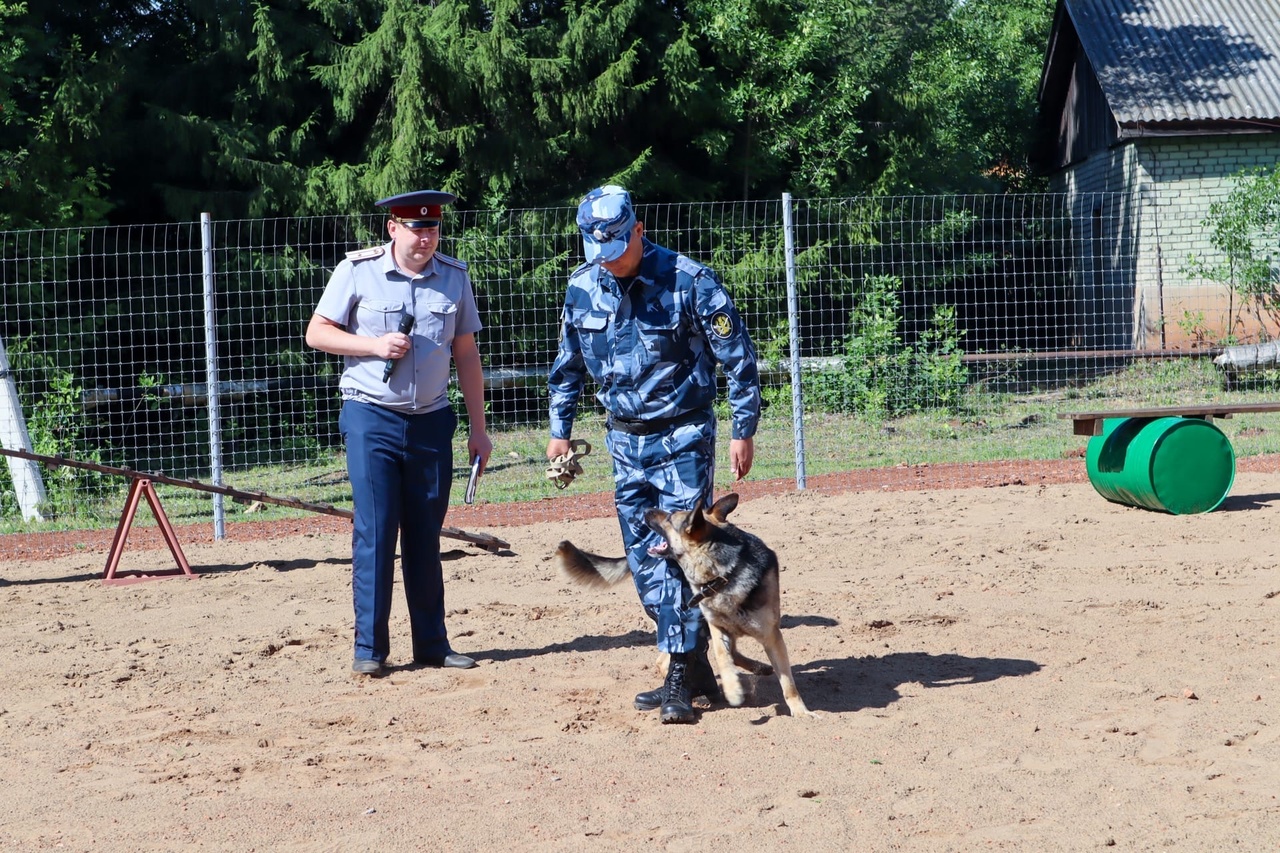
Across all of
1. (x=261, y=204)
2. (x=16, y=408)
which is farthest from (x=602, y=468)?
(x=261, y=204)

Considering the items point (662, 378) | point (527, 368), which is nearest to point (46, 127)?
point (527, 368)

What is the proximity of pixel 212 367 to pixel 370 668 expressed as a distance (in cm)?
468

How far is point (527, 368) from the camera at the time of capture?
1451 cm

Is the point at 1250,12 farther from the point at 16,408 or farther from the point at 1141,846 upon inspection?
the point at 1141,846

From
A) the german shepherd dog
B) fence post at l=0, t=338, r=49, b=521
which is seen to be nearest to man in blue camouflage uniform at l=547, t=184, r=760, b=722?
the german shepherd dog

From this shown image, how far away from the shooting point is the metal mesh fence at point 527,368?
11.1m

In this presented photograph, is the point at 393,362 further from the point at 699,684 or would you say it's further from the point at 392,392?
the point at 699,684

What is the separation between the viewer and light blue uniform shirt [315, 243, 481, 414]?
5.30m

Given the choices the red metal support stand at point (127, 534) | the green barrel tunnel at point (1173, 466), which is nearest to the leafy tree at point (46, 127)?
the red metal support stand at point (127, 534)

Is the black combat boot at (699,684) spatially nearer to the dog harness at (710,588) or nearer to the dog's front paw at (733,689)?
the dog's front paw at (733,689)

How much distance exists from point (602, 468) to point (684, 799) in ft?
29.1

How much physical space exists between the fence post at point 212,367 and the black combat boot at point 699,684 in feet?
17.5

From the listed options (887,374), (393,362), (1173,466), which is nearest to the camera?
(393,362)

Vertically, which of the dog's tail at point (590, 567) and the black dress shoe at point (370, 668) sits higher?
the dog's tail at point (590, 567)
